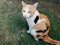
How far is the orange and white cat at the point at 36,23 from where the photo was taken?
9.94 feet

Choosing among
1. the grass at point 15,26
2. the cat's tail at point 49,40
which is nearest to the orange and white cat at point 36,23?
the cat's tail at point 49,40

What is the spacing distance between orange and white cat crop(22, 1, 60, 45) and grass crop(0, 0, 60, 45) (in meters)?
0.11

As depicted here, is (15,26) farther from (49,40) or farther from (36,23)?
(49,40)

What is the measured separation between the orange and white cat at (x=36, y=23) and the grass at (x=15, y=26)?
4.3 inches

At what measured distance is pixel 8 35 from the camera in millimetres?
3244

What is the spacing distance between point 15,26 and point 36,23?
0.47 metres

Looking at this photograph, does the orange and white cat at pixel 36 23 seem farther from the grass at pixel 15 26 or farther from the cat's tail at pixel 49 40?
the grass at pixel 15 26

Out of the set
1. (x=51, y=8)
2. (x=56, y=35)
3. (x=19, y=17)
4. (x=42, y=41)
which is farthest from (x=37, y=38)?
(x=51, y=8)

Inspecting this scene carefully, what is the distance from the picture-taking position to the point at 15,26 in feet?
11.2

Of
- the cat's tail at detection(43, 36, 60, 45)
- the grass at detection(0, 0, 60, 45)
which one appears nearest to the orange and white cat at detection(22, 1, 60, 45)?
the cat's tail at detection(43, 36, 60, 45)

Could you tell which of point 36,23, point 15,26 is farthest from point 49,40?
point 15,26

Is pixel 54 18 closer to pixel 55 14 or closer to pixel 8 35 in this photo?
pixel 55 14

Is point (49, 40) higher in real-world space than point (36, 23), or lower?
lower

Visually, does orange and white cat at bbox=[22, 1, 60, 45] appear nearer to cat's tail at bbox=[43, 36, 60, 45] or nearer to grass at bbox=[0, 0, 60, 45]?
cat's tail at bbox=[43, 36, 60, 45]
